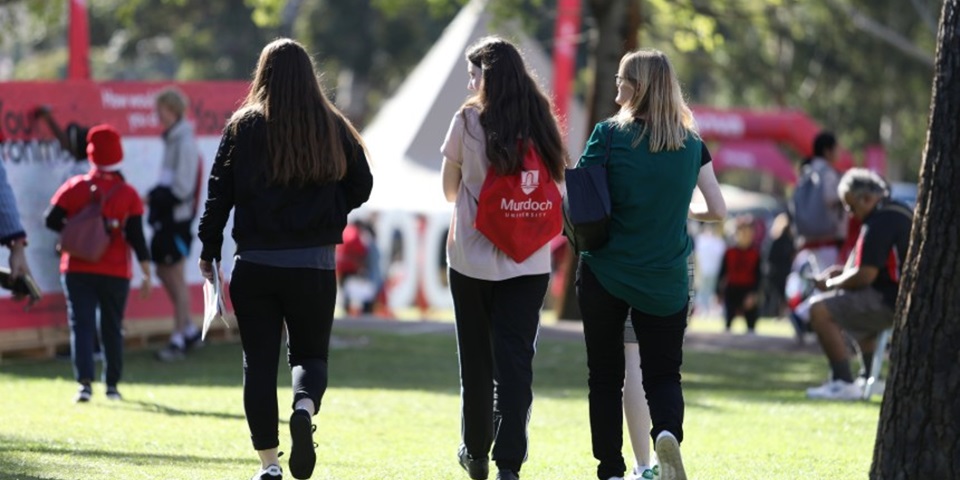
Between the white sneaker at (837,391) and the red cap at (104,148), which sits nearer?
the red cap at (104,148)

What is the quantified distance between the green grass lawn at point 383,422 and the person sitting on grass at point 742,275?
619 centimetres

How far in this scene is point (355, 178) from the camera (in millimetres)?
6754

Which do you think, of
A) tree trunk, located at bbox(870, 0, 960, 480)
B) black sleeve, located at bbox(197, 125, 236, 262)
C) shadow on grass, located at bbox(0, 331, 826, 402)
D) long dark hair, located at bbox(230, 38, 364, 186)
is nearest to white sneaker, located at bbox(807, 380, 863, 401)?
shadow on grass, located at bbox(0, 331, 826, 402)

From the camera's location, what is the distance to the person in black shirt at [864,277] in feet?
35.4

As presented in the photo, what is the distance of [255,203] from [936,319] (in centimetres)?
262

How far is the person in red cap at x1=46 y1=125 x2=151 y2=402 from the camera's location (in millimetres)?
10180

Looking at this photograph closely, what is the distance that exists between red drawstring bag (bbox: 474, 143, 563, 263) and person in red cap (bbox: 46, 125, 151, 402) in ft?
13.5

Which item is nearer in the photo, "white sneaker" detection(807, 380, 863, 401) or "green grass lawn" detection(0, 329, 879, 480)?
"green grass lawn" detection(0, 329, 879, 480)

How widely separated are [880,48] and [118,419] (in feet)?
134

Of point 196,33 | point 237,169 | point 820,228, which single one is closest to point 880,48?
point 196,33

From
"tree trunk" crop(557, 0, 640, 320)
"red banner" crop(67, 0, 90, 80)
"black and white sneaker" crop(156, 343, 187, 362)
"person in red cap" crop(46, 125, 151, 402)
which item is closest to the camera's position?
Result: "person in red cap" crop(46, 125, 151, 402)

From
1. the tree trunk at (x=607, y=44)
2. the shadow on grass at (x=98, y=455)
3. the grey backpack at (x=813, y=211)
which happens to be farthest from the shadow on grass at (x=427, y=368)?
the tree trunk at (x=607, y=44)

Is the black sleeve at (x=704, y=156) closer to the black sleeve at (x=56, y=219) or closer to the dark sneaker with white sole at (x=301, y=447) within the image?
the dark sneaker with white sole at (x=301, y=447)

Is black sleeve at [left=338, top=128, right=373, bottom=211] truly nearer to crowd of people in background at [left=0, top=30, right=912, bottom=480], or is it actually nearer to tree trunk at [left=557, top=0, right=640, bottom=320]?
crowd of people in background at [left=0, top=30, right=912, bottom=480]
